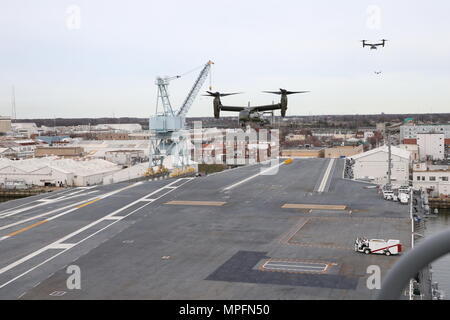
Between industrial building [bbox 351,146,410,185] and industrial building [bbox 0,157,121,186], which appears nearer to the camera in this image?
industrial building [bbox 351,146,410,185]

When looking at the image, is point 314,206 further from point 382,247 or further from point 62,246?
point 62,246

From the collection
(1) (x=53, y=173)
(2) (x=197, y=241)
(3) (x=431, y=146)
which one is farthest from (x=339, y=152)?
(2) (x=197, y=241)

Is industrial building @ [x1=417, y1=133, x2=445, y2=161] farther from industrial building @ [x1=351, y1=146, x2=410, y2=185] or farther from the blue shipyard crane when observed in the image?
the blue shipyard crane

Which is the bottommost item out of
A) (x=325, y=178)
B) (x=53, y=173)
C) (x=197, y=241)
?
(x=53, y=173)

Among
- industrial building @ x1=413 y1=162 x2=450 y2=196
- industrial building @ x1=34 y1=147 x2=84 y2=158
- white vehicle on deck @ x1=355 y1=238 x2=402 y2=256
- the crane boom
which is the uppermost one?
the crane boom

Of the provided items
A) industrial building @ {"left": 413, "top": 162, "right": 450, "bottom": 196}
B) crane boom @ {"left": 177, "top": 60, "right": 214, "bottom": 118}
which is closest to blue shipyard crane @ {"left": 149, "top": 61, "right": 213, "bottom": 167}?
crane boom @ {"left": 177, "top": 60, "right": 214, "bottom": 118}

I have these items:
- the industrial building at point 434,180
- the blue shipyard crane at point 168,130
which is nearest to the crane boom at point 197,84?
the blue shipyard crane at point 168,130

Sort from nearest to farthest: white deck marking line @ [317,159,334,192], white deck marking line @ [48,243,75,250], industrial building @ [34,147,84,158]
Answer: white deck marking line @ [48,243,75,250]
white deck marking line @ [317,159,334,192]
industrial building @ [34,147,84,158]

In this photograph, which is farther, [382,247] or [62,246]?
[62,246]

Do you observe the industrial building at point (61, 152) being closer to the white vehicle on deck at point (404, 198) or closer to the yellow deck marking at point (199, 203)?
the yellow deck marking at point (199, 203)
